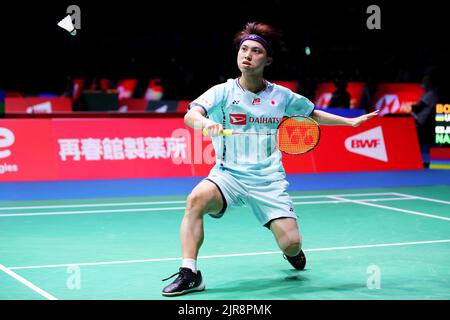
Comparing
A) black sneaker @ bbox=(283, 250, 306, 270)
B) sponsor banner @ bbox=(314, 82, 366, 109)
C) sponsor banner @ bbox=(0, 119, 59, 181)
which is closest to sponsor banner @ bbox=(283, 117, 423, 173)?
sponsor banner @ bbox=(0, 119, 59, 181)

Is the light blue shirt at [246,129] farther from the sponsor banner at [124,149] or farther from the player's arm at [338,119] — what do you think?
the sponsor banner at [124,149]

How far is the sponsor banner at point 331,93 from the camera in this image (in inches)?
848

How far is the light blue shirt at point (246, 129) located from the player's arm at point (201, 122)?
0.65 feet

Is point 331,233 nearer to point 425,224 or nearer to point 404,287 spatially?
point 425,224

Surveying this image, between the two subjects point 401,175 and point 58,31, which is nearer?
point 401,175

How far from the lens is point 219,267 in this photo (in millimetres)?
5879

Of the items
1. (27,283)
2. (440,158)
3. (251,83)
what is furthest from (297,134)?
(440,158)

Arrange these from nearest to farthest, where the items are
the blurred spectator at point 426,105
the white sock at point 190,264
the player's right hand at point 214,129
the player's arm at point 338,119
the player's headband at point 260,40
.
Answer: the player's right hand at point 214,129
the white sock at point 190,264
the player's headband at point 260,40
the player's arm at point 338,119
the blurred spectator at point 426,105

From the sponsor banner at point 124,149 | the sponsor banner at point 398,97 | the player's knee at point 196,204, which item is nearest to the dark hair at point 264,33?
the player's knee at point 196,204

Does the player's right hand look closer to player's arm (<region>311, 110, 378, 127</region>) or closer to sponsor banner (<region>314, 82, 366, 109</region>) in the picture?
player's arm (<region>311, 110, 378, 127</region>)

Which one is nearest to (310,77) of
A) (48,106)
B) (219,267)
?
(48,106)

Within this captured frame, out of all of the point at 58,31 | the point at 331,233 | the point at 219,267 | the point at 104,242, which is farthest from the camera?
the point at 58,31

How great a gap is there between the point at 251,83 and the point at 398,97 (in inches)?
621

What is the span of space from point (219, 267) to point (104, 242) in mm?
1499
